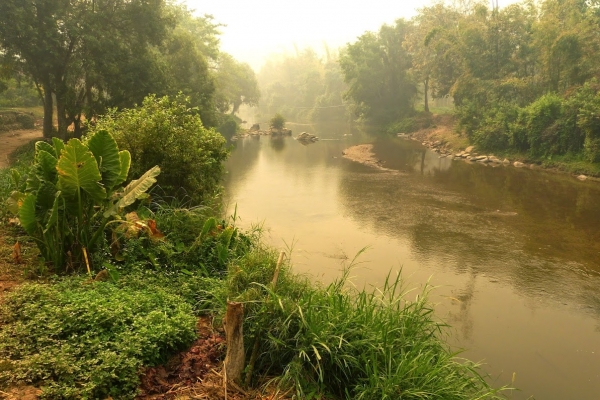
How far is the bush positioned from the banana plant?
95.8 inches

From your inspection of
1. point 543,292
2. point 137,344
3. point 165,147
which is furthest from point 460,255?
point 137,344

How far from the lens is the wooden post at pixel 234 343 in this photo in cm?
328

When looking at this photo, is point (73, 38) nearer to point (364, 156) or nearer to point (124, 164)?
point (124, 164)

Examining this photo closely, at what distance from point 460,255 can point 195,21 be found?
32.3 m

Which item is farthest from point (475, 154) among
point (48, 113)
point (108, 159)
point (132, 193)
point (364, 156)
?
point (108, 159)

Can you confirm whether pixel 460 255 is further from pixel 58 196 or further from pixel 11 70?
pixel 11 70

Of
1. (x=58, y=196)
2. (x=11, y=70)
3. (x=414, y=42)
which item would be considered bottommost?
(x=58, y=196)

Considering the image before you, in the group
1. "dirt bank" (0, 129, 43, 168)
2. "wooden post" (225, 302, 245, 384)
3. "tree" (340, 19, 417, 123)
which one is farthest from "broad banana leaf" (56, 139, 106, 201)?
"tree" (340, 19, 417, 123)

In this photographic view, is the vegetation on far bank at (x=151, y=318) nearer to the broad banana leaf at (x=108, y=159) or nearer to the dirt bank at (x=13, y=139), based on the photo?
the broad banana leaf at (x=108, y=159)

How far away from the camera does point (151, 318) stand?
3.67 meters

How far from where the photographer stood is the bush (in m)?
7.61

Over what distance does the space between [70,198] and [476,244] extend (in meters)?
7.68

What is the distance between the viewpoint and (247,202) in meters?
12.3

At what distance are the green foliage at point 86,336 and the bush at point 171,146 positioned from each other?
12.6 ft
